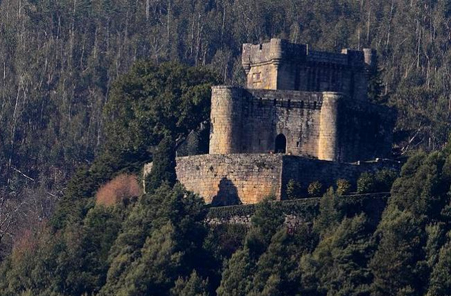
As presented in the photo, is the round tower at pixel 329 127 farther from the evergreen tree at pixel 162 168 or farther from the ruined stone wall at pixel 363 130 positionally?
the evergreen tree at pixel 162 168

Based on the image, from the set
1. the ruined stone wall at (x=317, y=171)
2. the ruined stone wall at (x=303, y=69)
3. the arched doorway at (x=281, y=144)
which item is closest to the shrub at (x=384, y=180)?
the ruined stone wall at (x=317, y=171)

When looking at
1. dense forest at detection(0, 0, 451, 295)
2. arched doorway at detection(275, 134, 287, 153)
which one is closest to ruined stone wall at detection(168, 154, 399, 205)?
dense forest at detection(0, 0, 451, 295)

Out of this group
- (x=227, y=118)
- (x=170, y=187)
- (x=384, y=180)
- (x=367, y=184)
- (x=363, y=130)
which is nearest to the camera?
(x=367, y=184)

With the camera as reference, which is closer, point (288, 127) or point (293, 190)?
point (293, 190)

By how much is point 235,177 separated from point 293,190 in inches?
92.6

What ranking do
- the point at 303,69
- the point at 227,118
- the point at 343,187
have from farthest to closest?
the point at 303,69
the point at 227,118
the point at 343,187

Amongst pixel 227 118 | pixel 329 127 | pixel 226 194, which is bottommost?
pixel 226 194

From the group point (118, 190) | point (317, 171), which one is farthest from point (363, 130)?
point (118, 190)

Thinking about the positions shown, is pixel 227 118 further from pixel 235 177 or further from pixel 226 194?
pixel 226 194

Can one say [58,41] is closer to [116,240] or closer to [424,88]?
[424,88]

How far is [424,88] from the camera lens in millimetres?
124625

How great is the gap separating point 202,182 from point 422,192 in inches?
354

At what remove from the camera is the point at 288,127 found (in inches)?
3799

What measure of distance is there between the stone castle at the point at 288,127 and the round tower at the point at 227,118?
0.12ft
